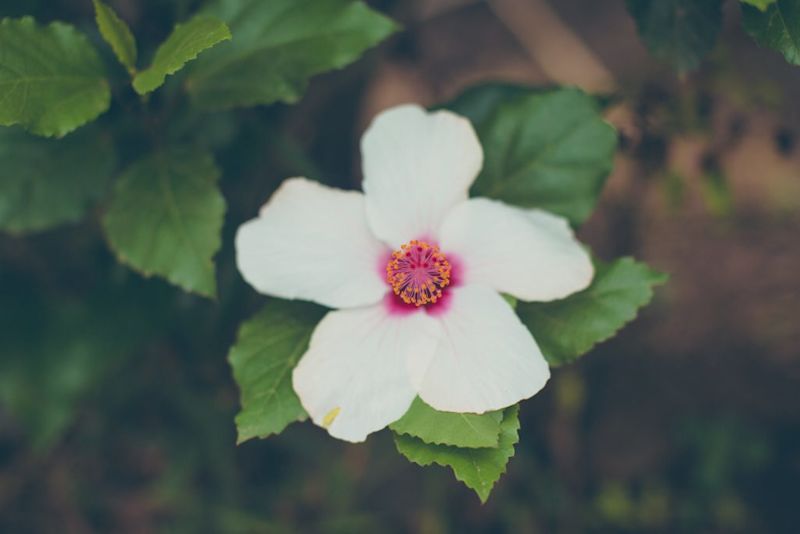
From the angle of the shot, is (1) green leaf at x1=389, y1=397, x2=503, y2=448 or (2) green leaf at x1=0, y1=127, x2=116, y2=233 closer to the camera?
(1) green leaf at x1=389, y1=397, x2=503, y2=448

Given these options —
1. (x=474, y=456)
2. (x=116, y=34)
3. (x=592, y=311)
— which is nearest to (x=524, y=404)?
(x=592, y=311)

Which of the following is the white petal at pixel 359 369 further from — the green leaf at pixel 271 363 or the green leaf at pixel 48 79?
the green leaf at pixel 48 79

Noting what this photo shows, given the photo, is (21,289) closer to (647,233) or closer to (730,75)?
(730,75)

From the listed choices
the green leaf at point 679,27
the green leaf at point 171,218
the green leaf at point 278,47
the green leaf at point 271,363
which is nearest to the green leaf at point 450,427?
the green leaf at point 271,363

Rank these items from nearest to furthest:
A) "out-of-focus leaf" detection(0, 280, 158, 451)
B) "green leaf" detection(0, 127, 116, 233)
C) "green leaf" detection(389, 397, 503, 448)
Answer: "green leaf" detection(389, 397, 503, 448)
"green leaf" detection(0, 127, 116, 233)
"out-of-focus leaf" detection(0, 280, 158, 451)

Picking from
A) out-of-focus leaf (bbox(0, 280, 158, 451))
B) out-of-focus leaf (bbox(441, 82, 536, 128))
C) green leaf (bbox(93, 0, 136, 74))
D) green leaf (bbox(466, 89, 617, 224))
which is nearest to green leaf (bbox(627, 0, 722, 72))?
green leaf (bbox(466, 89, 617, 224))

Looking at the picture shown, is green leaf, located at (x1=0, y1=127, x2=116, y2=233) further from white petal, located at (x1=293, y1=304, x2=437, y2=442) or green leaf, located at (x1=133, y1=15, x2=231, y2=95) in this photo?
white petal, located at (x1=293, y1=304, x2=437, y2=442)

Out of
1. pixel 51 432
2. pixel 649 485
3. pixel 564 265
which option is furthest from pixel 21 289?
pixel 649 485
